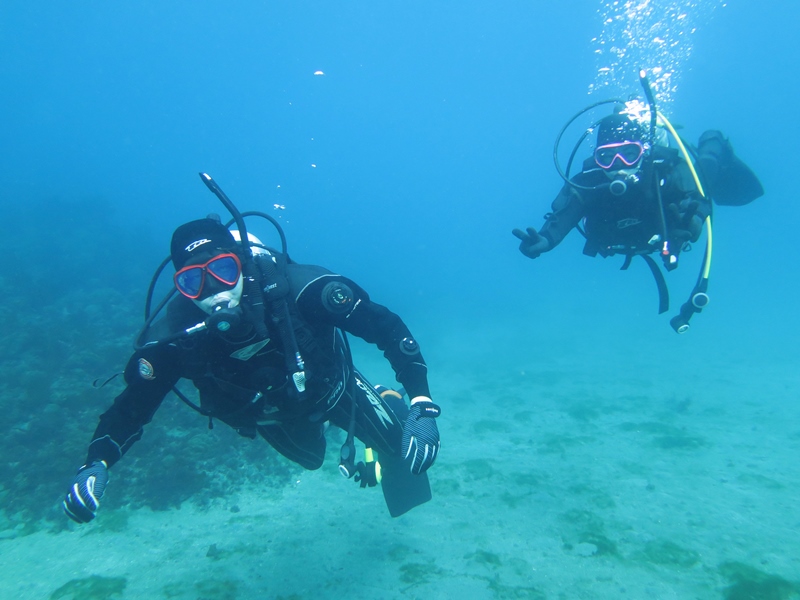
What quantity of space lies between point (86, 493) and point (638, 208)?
634 centimetres

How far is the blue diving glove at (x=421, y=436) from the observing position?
3211 mm

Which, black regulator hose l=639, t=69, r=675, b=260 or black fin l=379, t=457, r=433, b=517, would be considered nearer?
black regulator hose l=639, t=69, r=675, b=260

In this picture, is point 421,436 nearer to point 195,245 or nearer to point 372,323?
point 372,323

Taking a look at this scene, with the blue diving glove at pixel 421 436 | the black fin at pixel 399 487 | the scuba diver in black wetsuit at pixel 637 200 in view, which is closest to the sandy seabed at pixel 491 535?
the black fin at pixel 399 487

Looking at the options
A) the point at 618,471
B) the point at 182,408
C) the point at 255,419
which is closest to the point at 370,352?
the point at 182,408

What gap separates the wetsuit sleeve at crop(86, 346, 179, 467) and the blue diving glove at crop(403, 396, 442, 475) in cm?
206

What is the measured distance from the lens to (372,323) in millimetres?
3699

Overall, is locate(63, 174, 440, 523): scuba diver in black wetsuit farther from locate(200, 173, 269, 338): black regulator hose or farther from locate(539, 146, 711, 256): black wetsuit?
locate(539, 146, 711, 256): black wetsuit

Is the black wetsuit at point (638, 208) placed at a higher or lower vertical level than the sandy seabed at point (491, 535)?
higher

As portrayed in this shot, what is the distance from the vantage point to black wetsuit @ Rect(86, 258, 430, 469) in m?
3.51

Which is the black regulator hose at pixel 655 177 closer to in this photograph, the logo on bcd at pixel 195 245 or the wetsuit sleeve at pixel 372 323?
the wetsuit sleeve at pixel 372 323

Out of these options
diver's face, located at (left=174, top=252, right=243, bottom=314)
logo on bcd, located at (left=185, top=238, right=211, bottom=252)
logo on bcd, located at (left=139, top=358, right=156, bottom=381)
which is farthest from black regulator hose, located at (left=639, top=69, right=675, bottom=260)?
logo on bcd, located at (left=139, top=358, right=156, bottom=381)

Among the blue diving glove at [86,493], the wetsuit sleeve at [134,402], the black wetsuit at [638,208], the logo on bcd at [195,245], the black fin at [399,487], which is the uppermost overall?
the black wetsuit at [638,208]

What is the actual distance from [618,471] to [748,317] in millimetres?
42557
